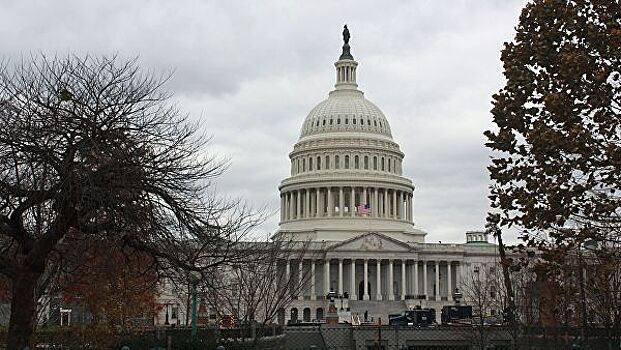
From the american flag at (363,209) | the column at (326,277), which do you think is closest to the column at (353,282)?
the column at (326,277)

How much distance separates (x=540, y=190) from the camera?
53.8 feet

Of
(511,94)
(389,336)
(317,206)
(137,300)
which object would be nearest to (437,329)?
(389,336)

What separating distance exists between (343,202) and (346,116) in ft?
50.4

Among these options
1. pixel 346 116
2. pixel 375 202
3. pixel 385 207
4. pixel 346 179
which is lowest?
pixel 385 207

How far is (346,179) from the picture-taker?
5719 inches

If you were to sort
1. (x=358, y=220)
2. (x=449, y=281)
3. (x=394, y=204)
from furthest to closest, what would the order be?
1. (x=394, y=204)
2. (x=358, y=220)
3. (x=449, y=281)

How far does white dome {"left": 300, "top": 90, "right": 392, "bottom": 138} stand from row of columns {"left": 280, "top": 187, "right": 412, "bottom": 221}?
11166mm

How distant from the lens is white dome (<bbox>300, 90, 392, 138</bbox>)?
150m

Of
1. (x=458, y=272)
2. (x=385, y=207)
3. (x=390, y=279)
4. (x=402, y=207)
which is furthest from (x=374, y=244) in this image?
(x=402, y=207)

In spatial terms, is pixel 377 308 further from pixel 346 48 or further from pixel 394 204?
pixel 346 48

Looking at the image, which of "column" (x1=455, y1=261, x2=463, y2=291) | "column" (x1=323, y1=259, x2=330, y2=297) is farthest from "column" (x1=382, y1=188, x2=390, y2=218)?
"column" (x1=323, y1=259, x2=330, y2=297)

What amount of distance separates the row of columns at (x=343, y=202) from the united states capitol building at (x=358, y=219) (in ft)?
0.55

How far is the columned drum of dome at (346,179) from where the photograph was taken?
143 meters

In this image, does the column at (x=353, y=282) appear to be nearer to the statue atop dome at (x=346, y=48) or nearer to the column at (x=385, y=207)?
the column at (x=385, y=207)
